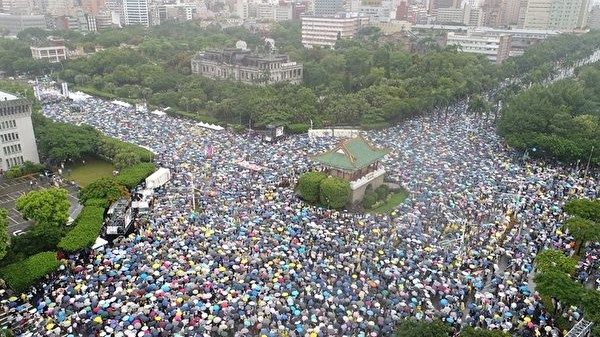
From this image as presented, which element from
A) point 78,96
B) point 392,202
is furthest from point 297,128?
point 78,96

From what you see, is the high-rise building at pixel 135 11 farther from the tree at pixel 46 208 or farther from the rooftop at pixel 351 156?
the tree at pixel 46 208

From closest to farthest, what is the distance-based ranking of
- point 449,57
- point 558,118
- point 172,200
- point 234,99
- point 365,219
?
point 365,219 → point 172,200 → point 558,118 → point 234,99 → point 449,57

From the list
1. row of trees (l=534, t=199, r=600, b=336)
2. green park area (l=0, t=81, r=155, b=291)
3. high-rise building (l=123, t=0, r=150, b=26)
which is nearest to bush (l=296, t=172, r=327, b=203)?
green park area (l=0, t=81, r=155, b=291)

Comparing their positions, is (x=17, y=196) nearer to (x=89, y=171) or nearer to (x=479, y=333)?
(x=89, y=171)

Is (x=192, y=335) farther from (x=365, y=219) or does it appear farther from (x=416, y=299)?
(x=365, y=219)

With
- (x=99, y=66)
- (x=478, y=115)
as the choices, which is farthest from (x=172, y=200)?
(x=99, y=66)

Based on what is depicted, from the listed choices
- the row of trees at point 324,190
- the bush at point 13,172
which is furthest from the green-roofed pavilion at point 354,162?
the bush at point 13,172

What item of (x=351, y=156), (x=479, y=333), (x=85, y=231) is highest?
(x=351, y=156)
